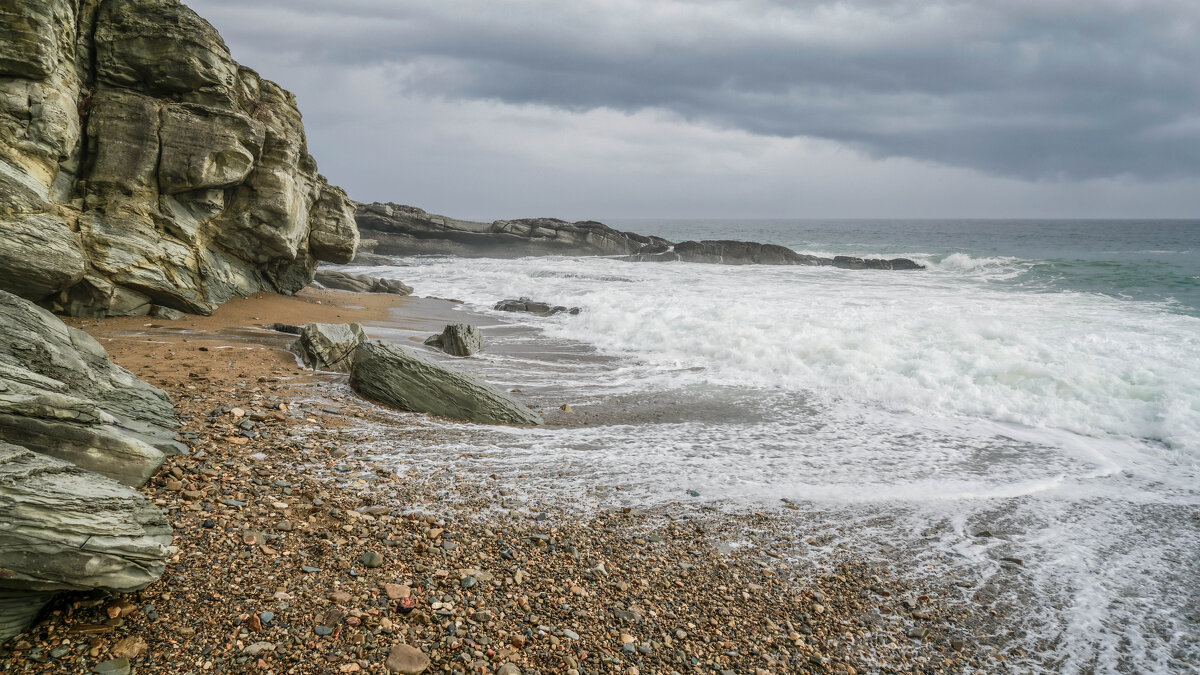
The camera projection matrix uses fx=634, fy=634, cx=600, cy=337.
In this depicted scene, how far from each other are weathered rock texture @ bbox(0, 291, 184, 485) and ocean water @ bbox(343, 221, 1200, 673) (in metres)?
2.09

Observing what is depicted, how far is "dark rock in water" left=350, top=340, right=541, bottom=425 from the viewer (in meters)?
7.47

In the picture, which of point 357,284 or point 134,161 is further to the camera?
point 357,284

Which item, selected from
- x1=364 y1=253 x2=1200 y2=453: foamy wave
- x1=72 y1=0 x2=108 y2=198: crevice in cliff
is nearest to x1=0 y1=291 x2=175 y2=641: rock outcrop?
x1=364 y1=253 x2=1200 y2=453: foamy wave

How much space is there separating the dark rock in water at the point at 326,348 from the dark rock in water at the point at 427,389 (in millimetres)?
999

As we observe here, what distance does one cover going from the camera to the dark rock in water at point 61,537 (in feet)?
9.63

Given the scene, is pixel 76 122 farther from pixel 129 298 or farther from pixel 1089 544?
pixel 1089 544

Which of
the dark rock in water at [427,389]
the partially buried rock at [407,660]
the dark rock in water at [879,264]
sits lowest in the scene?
the partially buried rock at [407,660]

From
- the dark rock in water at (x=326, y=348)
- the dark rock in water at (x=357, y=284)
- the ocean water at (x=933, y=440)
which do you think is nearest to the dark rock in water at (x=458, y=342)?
the ocean water at (x=933, y=440)

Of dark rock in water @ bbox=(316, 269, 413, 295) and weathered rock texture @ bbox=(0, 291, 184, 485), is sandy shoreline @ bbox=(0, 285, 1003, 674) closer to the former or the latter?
weathered rock texture @ bbox=(0, 291, 184, 485)

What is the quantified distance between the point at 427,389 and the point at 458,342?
3.74 meters

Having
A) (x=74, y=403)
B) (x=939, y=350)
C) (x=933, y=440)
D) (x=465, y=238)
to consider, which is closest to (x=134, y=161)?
(x=74, y=403)

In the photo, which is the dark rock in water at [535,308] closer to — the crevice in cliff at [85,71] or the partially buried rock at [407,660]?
the crevice in cliff at [85,71]

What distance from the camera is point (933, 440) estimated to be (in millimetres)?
7629

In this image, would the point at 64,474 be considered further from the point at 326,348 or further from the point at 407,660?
the point at 326,348
